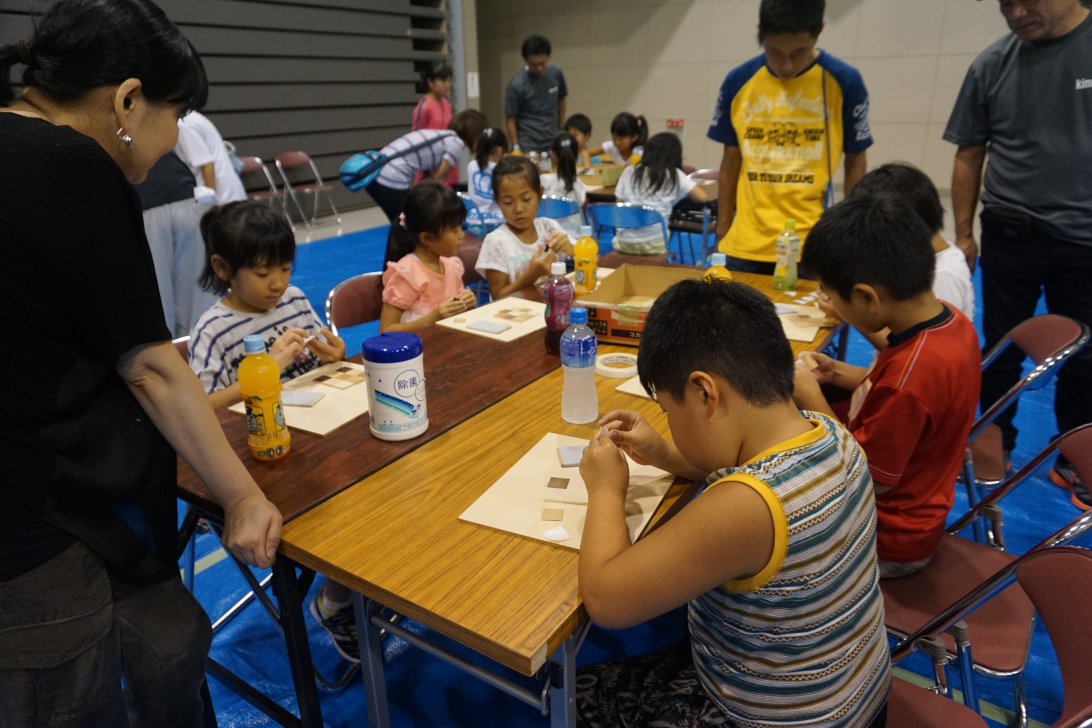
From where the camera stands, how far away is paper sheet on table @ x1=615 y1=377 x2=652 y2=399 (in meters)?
1.52

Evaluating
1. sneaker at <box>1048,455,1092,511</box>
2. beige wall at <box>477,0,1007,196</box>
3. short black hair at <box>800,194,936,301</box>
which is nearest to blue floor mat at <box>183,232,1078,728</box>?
sneaker at <box>1048,455,1092,511</box>

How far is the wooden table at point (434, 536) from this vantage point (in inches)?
34.4

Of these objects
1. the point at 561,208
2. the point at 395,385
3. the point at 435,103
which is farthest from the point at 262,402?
the point at 435,103

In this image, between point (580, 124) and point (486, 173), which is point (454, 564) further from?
point (580, 124)

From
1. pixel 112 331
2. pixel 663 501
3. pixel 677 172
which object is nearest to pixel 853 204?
pixel 663 501

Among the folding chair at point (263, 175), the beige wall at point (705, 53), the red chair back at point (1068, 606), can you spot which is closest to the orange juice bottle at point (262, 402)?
the red chair back at point (1068, 606)

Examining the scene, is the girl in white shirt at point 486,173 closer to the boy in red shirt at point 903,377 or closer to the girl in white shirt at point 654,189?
the girl in white shirt at point 654,189

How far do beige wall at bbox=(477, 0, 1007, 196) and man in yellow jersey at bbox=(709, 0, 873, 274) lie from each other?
19.5ft

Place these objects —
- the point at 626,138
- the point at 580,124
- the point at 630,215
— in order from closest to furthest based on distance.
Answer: the point at 630,215 → the point at 626,138 → the point at 580,124

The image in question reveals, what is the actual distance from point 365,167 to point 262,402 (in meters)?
3.14

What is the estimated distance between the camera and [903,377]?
130 centimetres

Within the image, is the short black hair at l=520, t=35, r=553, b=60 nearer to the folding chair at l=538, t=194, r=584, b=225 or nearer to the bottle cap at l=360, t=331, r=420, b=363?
the folding chair at l=538, t=194, r=584, b=225

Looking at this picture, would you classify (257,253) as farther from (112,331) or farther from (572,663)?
(572,663)

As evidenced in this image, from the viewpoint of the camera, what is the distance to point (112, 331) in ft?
2.76
